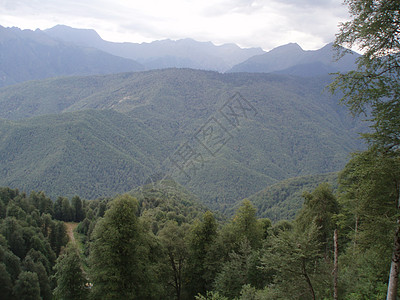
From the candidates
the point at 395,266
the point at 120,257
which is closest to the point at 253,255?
the point at 120,257

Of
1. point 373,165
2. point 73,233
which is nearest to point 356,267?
point 373,165

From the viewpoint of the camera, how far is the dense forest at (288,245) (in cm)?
822

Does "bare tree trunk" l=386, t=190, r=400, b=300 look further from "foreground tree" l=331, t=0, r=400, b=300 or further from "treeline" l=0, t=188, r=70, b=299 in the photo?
"treeline" l=0, t=188, r=70, b=299

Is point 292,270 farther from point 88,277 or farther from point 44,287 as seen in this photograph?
point 44,287

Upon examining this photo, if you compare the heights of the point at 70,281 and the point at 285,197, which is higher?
the point at 70,281

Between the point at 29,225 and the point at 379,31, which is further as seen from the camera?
the point at 29,225

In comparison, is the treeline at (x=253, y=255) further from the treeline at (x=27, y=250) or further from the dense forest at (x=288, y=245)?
the treeline at (x=27, y=250)

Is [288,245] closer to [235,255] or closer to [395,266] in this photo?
[395,266]

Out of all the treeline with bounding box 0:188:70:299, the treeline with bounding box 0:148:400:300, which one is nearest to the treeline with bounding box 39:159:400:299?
the treeline with bounding box 0:148:400:300

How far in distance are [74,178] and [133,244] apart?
619 ft

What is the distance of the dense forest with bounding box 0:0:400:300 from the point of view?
8.22 metres

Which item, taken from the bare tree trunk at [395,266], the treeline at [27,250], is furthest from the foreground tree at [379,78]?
the treeline at [27,250]

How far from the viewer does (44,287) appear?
2948cm

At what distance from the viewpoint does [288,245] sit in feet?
35.0
